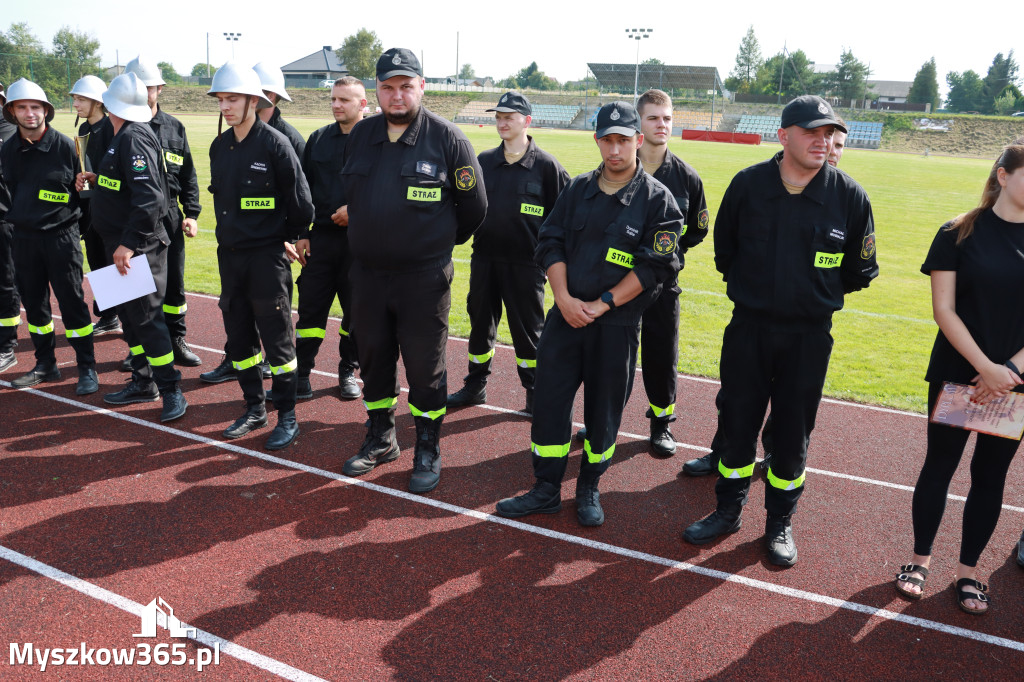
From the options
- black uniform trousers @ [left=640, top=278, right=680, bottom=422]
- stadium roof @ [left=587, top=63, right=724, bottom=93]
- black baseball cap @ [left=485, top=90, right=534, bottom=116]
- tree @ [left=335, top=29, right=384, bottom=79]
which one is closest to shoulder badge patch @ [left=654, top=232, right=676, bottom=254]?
black uniform trousers @ [left=640, top=278, right=680, bottom=422]

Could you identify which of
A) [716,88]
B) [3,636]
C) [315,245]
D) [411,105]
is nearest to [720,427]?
[411,105]

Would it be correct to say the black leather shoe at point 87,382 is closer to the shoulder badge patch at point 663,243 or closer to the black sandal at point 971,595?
the shoulder badge patch at point 663,243

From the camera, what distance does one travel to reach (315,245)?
5.89 meters

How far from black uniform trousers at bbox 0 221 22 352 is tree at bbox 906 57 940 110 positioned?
11154 centimetres

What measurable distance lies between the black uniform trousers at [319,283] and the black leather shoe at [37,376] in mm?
2191

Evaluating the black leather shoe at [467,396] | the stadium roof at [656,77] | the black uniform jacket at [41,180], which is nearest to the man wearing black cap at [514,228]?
the black leather shoe at [467,396]

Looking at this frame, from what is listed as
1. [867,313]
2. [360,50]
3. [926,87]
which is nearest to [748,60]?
[926,87]

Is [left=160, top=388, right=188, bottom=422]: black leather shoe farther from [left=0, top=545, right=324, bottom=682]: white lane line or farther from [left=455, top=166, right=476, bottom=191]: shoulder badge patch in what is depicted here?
[left=455, top=166, right=476, bottom=191]: shoulder badge patch

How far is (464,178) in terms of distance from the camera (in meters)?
4.51

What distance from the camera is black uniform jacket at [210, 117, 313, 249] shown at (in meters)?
5.02

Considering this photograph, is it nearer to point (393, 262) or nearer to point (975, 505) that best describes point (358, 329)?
point (393, 262)

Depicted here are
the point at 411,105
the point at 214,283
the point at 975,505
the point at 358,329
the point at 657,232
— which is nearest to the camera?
the point at 975,505

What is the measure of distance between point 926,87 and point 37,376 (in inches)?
4483

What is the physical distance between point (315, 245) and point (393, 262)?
5.60 feet
